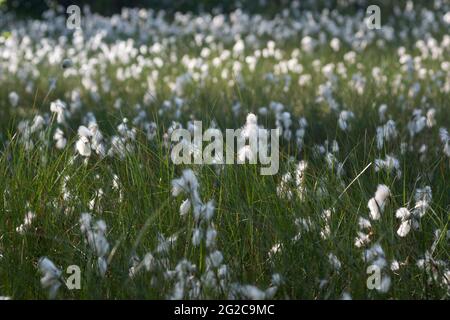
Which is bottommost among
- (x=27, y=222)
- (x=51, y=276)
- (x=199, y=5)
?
(x=51, y=276)

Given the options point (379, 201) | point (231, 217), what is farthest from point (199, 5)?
point (379, 201)

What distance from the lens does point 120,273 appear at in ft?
9.37

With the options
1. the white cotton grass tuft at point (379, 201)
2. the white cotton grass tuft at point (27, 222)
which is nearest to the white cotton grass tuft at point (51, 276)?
the white cotton grass tuft at point (27, 222)

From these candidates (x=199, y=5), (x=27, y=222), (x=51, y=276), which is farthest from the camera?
(x=199, y=5)

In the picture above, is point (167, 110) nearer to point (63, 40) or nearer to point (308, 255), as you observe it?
point (308, 255)

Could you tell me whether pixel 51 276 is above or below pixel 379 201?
below

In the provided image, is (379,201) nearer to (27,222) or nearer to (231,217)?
(231,217)

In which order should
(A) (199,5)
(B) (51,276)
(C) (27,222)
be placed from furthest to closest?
(A) (199,5) < (C) (27,222) < (B) (51,276)

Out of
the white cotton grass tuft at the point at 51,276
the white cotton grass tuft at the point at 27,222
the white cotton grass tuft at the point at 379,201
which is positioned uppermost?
the white cotton grass tuft at the point at 379,201

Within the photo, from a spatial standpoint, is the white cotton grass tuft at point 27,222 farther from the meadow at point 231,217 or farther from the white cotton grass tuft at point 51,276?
the white cotton grass tuft at point 51,276

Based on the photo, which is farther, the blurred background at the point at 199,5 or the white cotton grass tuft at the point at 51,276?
the blurred background at the point at 199,5

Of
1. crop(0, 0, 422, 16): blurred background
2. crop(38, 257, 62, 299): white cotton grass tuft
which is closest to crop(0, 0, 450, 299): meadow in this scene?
crop(38, 257, 62, 299): white cotton grass tuft

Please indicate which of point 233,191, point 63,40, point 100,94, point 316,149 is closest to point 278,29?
point 63,40
